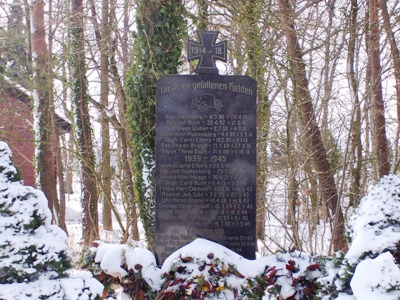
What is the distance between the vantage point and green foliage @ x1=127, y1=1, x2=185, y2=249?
8.09 m

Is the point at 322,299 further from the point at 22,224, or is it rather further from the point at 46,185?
the point at 46,185

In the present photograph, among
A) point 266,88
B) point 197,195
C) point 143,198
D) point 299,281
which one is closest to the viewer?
point 299,281

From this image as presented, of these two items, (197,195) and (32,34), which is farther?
(32,34)

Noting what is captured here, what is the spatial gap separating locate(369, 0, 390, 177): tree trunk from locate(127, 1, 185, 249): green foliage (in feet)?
10.6

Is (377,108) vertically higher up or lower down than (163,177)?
higher up

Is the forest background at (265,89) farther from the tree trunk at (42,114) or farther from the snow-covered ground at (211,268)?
the snow-covered ground at (211,268)

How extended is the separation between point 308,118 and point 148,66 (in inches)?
128

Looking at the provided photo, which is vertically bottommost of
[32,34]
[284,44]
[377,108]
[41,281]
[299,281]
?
[299,281]

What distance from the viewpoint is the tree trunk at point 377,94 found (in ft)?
30.0

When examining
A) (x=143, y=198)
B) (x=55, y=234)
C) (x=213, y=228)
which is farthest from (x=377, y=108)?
(x=55, y=234)

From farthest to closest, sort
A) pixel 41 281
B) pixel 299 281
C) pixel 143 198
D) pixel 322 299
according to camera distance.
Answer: pixel 143 198, pixel 299 281, pixel 322 299, pixel 41 281

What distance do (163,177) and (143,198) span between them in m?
2.39

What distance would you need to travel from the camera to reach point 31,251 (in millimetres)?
3230

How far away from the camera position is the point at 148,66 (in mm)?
Result: 8148
